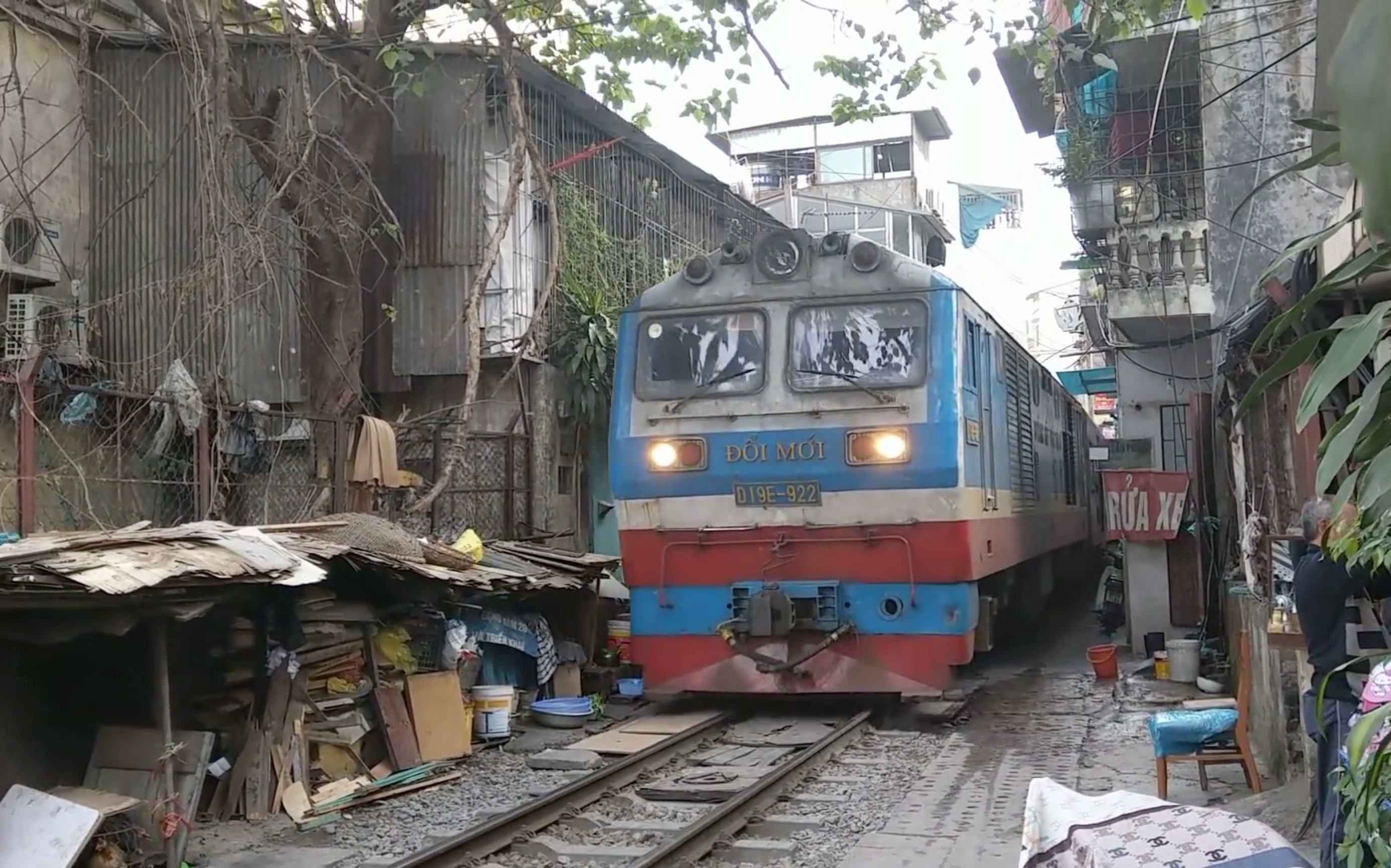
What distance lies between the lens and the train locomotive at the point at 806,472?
8.67 metres

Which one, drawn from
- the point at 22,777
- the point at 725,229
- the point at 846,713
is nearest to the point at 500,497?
the point at 846,713

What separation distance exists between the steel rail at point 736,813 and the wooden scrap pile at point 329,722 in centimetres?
204

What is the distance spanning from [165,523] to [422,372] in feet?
13.0

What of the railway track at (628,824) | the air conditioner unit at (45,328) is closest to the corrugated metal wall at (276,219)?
the air conditioner unit at (45,328)

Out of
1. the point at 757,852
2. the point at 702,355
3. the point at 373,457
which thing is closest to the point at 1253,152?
the point at 702,355

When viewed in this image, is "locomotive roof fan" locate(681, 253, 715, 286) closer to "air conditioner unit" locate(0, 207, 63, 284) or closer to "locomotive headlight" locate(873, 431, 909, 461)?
"locomotive headlight" locate(873, 431, 909, 461)

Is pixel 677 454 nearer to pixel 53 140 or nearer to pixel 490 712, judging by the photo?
pixel 490 712

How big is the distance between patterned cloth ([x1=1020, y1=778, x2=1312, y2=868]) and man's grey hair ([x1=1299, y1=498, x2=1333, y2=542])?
1913 millimetres

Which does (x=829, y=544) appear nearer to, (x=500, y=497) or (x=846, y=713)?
(x=846, y=713)

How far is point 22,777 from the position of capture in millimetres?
6438

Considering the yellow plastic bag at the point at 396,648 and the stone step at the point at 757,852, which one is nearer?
the stone step at the point at 757,852

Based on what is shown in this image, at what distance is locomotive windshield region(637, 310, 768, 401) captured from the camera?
932 centimetres

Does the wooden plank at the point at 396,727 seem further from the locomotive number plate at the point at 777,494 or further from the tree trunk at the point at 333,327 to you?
the tree trunk at the point at 333,327

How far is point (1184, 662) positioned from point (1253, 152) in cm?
606
